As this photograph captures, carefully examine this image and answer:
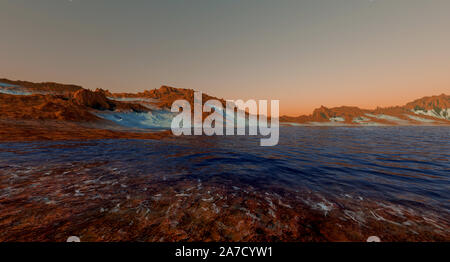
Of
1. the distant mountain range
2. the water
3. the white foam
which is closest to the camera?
the water

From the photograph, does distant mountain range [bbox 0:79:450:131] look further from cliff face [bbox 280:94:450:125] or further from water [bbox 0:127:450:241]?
cliff face [bbox 280:94:450:125]

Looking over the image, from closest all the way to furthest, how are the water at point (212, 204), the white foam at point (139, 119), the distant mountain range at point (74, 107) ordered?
1. the water at point (212, 204)
2. the distant mountain range at point (74, 107)
3. the white foam at point (139, 119)

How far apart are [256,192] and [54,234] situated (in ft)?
12.3

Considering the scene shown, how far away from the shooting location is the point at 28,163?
576 centimetres

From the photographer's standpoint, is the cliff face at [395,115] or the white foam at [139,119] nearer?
the white foam at [139,119]

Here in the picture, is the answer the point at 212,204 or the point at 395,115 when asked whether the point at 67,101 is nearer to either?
the point at 212,204

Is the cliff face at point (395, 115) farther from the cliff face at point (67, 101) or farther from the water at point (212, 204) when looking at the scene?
the water at point (212, 204)

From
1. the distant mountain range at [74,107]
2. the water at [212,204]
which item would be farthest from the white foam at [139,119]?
the water at [212,204]

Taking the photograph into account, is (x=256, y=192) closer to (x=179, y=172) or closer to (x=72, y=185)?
(x=179, y=172)

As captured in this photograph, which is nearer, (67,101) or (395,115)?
(67,101)

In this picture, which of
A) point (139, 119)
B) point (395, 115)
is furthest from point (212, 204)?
point (395, 115)

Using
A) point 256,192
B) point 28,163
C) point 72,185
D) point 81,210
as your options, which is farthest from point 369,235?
point 28,163

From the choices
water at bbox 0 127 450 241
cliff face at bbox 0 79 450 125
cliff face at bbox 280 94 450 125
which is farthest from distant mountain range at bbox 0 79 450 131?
cliff face at bbox 280 94 450 125

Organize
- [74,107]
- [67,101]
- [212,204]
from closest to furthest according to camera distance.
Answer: [212,204] → [74,107] → [67,101]
